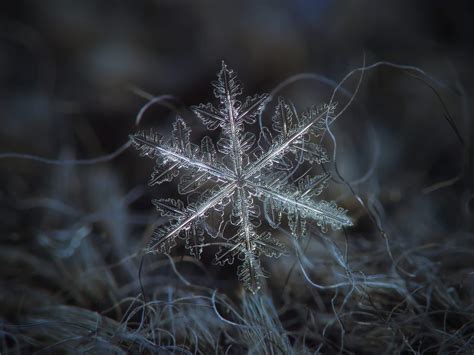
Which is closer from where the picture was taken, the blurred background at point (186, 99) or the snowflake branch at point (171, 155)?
the snowflake branch at point (171, 155)

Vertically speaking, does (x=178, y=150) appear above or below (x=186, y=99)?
below

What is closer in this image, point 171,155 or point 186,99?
point 171,155

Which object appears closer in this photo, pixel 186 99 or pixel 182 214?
pixel 182 214

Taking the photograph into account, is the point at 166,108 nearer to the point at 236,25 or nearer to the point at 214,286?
the point at 236,25

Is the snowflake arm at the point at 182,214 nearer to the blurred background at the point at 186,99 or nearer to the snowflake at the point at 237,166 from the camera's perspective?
the snowflake at the point at 237,166

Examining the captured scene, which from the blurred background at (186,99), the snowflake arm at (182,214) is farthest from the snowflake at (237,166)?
the blurred background at (186,99)

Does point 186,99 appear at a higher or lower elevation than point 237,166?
higher

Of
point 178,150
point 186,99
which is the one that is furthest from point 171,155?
point 186,99

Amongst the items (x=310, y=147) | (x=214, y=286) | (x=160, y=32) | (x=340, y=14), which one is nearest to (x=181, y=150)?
(x=310, y=147)

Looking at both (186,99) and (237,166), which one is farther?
(186,99)

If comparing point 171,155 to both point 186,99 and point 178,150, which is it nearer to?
point 178,150

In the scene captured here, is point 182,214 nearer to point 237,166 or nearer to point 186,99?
point 237,166

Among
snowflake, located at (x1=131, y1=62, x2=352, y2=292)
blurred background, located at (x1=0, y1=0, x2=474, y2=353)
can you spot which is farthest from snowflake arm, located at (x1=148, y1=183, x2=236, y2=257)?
→ blurred background, located at (x1=0, y1=0, x2=474, y2=353)
